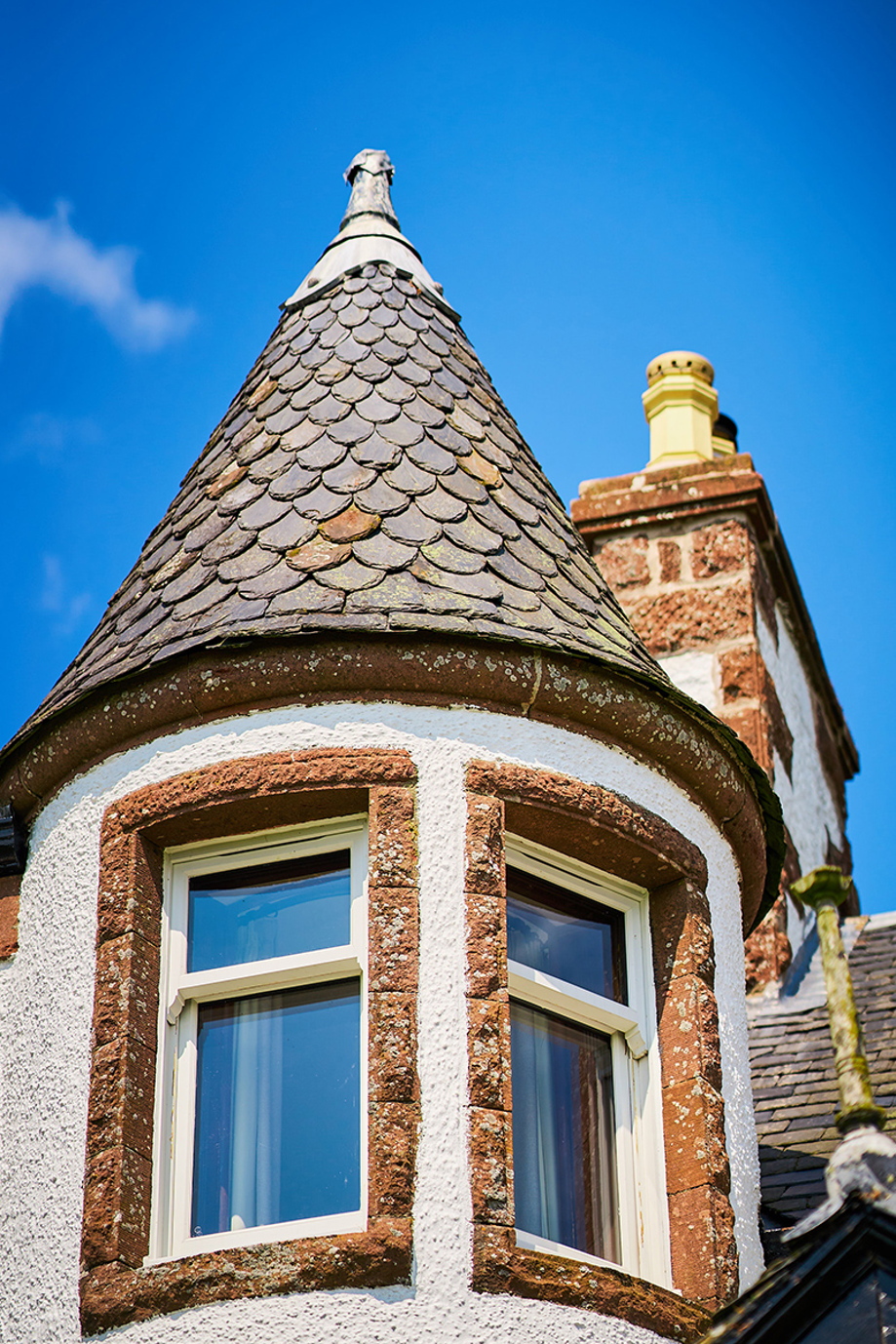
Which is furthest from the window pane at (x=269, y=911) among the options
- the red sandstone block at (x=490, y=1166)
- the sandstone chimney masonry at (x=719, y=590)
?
the sandstone chimney masonry at (x=719, y=590)

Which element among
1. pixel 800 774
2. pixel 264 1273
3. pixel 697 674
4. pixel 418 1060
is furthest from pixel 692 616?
pixel 264 1273

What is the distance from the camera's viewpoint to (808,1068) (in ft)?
26.9

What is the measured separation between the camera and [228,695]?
636 cm

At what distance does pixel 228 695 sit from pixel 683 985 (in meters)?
1.64

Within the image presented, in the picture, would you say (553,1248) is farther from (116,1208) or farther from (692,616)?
(692,616)

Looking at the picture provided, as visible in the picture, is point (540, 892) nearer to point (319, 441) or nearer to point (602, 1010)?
point (602, 1010)

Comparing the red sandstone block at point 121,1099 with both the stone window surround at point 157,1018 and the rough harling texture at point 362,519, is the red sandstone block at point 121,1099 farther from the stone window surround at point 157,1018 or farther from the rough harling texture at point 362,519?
the rough harling texture at point 362,519

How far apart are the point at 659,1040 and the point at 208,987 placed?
1377 millimetres

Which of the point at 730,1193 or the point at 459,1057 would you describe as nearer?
the point at 459,1057

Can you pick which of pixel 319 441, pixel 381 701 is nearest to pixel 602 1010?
pixel 381 701

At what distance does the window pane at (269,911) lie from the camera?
6.18 m

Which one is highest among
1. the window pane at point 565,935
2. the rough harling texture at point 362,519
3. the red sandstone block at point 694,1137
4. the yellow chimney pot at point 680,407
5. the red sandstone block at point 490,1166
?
the yellow chimney pot at point 680,407

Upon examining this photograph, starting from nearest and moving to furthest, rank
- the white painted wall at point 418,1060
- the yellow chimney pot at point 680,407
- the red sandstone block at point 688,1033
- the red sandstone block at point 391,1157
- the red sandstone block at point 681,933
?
the white painted wall at point 418,1060, the red sandstone block at point 391,1157, the red sandstone block at point 688,1033, the red sandstone block at point 681,933, the yellow chimney pot at point 680,407

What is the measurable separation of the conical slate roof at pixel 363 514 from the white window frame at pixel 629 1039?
678 mm
